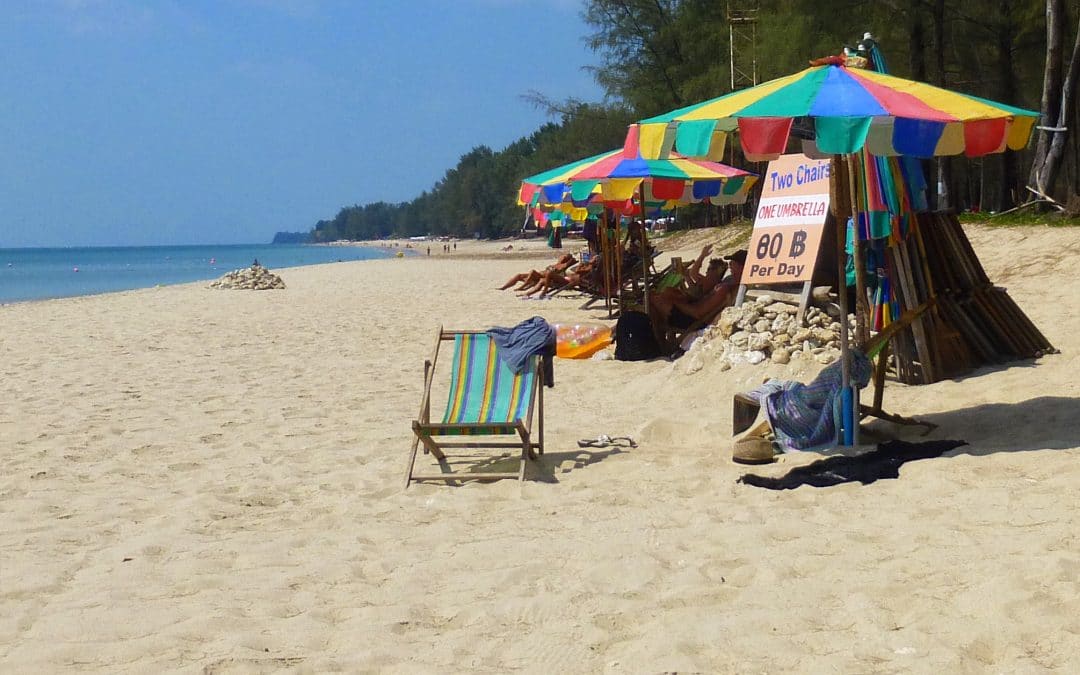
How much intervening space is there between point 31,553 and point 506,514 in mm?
2048

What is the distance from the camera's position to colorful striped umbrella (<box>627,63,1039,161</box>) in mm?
4383

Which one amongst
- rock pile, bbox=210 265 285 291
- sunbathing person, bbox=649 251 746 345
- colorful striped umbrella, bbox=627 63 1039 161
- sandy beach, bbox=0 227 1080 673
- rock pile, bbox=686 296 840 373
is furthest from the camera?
rock pile, bbox=210 265 285 291

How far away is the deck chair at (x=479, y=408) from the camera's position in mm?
5293

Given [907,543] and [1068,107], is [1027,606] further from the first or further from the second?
[1068,107]

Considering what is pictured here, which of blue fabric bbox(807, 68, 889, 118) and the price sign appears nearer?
blue fabric bbox(807, 68, 889, 118)

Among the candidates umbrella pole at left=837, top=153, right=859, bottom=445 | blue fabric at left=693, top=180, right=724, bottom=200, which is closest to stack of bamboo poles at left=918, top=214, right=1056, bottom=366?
umbrella pole at left=837, top=153, right=859, bottom=445

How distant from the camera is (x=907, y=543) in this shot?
3.78m

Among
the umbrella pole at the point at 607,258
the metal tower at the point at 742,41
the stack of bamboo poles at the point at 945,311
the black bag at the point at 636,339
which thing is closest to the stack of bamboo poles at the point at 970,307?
the stack of bamboo poles at the point at 945,311

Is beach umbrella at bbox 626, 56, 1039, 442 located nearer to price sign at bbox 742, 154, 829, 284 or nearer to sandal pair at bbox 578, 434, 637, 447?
sandal pair at bbox 578, 434, 637, 447

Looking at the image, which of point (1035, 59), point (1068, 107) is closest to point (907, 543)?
point (1068, 107)

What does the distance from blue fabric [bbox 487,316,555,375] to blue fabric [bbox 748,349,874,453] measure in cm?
131

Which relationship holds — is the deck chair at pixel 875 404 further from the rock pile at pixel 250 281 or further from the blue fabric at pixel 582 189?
the rock pile at pixel 250 281

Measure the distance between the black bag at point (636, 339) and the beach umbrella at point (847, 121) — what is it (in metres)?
3.93

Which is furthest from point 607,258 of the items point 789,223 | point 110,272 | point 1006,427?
point 110,272
